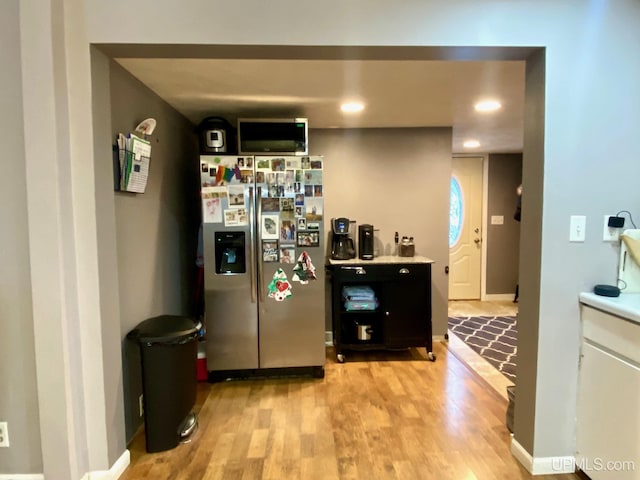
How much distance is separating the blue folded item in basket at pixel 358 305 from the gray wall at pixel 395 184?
1.72 feet

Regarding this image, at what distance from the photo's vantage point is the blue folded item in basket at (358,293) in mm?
3361

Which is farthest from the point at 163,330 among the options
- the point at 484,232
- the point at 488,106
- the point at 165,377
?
the point at 484,232

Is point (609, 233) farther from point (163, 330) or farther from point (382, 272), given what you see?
point (163, 330)

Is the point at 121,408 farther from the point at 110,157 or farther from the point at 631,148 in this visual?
the point at 631,148

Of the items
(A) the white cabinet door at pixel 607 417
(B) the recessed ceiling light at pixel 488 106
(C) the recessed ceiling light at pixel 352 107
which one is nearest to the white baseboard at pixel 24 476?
(A) the white cabinet door at pixel 607 417

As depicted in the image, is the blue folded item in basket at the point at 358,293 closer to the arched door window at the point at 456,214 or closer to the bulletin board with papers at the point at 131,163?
the bulletin board with papers at the point at 131,163

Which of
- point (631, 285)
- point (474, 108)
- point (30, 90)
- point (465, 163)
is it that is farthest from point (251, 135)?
point (465, 163)

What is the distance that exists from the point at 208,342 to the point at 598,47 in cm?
302

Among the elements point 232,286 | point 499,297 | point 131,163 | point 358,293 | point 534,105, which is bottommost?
point 499,297

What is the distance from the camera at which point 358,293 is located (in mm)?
3385

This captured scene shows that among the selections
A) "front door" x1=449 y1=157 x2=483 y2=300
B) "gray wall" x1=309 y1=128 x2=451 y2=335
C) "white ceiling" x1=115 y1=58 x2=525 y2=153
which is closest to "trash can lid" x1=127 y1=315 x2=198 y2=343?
"white ceiling" x1=115 y1=58 x2=525 y2=153

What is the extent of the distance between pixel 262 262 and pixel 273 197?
0.51 metres

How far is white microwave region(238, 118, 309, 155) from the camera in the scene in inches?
113

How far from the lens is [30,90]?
1.56 meters
